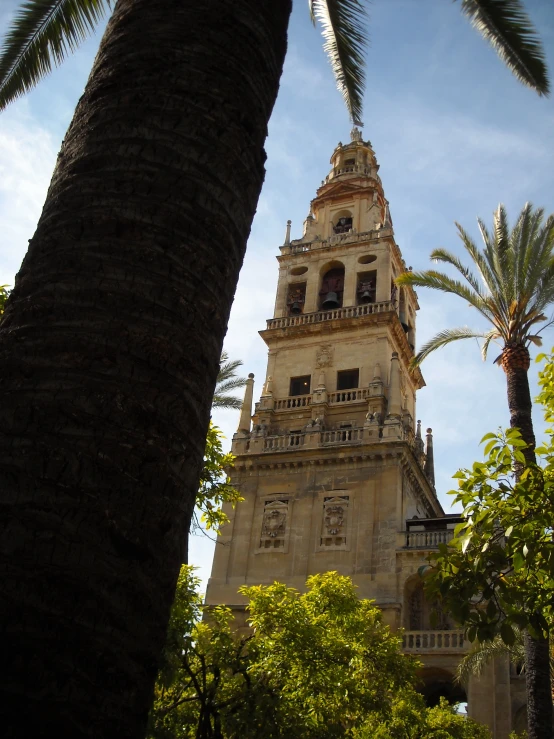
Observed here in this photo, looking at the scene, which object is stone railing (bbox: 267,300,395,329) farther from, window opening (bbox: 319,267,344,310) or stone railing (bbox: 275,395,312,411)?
Answer: stone railing (bbox: 275,395,312,411)

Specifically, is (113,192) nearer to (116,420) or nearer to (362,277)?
(116,420)

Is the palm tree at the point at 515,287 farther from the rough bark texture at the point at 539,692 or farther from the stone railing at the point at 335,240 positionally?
the stone railing at the point at 335,240

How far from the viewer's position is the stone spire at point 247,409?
1388 inches

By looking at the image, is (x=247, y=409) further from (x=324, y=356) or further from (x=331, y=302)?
(x=331, y=302)

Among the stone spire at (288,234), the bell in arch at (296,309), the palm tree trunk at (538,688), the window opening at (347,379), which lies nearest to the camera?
the palm tree trunk at (538,688)

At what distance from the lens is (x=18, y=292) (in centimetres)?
290

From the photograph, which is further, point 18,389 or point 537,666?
point 537,666

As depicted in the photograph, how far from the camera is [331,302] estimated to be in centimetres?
→ 3931

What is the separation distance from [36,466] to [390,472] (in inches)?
1167

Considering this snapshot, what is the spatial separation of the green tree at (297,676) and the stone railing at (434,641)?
207 inches

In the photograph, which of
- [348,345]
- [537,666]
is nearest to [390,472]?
[348,345]

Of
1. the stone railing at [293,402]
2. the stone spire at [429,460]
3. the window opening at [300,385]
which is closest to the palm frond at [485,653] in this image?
the stone railing at [293,402]

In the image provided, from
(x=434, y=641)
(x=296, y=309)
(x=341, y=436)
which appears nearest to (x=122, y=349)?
(x=434, y=641)

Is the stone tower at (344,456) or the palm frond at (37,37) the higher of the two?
the stone tower at (344,456)
